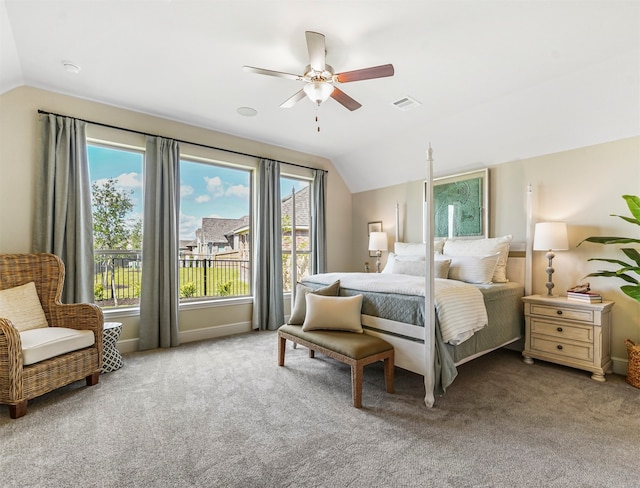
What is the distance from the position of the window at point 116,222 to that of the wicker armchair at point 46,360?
719mm

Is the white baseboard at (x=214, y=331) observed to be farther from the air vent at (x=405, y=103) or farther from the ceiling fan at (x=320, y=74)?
the air vent at (x=405, y=103)

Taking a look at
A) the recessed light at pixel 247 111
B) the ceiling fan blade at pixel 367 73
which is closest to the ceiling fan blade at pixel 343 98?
the ceiling fan blade at pixel 367 73

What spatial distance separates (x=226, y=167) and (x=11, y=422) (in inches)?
138

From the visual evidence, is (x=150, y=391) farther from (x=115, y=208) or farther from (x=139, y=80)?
(x=139, y=80)

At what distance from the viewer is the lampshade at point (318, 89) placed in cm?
259

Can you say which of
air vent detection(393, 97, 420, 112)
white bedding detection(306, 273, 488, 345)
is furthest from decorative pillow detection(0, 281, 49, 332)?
air vent detection(393, 97, 420, 112)

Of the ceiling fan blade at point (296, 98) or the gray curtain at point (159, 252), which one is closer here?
the ceiling fan blade at point (296, 98)

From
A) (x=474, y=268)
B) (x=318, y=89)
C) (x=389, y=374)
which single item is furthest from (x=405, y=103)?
(x=389, y=374)

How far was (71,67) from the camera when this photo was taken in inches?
113

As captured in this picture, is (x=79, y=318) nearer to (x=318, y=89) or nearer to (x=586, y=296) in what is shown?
(x=318, y=89)

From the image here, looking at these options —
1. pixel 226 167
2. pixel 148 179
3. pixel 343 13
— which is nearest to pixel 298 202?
pixel 226 167

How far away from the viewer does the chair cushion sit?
233 cm

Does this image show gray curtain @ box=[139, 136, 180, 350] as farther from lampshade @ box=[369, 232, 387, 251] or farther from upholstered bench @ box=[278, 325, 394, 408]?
lampshade @ box=[369, 232, 387, 251]

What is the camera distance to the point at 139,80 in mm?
3111
